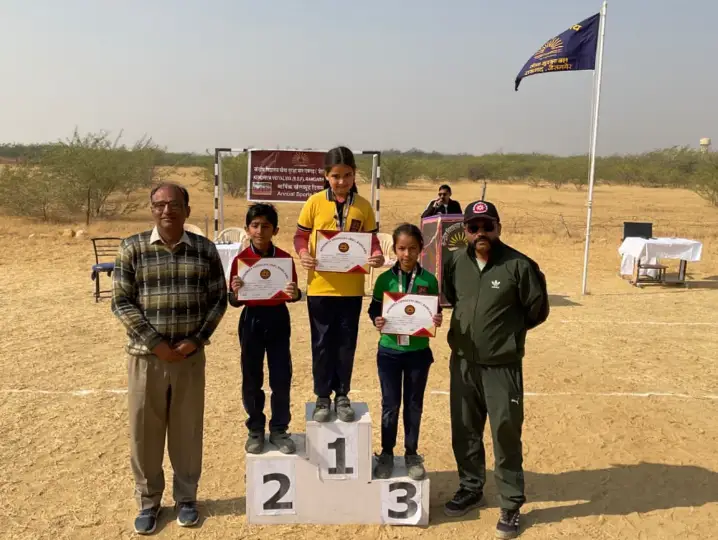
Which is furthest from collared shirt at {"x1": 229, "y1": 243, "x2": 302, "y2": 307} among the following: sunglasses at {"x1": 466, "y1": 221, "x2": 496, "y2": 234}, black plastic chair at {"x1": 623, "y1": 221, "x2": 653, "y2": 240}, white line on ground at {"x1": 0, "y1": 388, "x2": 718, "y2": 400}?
black plastic chair at {"x1": 623, "y1": 221, "x2": 653, "y2": 240}

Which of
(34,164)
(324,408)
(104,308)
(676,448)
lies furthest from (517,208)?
(324,408)

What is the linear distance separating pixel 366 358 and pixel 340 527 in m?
3.41

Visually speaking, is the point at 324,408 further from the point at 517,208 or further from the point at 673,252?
the point at 517,208

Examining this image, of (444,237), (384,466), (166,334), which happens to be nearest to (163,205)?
(166,334)

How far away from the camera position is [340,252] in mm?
3625

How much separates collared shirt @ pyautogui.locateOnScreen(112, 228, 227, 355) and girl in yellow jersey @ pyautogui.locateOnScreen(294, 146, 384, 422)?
2.32 ft

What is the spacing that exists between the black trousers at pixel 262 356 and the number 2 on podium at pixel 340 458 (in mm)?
394

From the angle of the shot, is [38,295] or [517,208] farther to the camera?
[517,208]

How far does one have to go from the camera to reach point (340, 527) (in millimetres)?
3652

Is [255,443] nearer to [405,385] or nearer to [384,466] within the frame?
[384,466]

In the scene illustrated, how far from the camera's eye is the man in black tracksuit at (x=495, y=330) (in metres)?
3.40

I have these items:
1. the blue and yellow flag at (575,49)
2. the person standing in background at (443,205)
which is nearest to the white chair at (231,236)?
the person standing in background at (443,205)

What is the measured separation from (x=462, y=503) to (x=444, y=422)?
1.47 metres

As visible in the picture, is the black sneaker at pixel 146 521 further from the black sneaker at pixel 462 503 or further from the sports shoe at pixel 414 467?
the black sneaker at pixel 462 503
